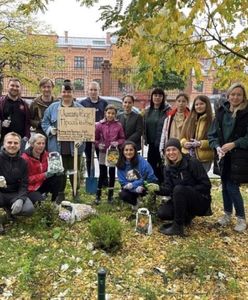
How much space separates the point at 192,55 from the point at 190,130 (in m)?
1.44

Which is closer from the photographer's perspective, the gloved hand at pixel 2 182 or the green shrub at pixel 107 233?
the green shrub at pixel 107 233

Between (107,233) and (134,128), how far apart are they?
7.16 ft

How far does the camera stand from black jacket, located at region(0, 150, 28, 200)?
497 centimetres

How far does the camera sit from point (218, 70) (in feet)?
15.6

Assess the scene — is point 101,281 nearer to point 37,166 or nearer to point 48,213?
point 48,213

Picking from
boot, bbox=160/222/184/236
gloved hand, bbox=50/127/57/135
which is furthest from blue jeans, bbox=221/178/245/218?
gloved hand, bbox=50/127/57/135

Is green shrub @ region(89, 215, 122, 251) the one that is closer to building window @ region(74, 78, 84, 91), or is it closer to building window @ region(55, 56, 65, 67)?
building window @ region(55, 56, 65, 67)

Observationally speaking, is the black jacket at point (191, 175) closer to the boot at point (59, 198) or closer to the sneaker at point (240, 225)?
the sneaker at point (240, 225)

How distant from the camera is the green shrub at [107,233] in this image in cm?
443

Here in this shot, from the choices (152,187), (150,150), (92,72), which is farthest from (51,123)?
(92,72)

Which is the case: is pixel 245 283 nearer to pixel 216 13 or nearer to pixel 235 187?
pixel 235 187

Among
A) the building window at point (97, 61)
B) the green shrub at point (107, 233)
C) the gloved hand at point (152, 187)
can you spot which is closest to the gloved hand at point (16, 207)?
the green shrub at point (107, 233)

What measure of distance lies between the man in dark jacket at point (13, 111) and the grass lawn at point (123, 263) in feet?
4.57

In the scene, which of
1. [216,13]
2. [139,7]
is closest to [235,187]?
[216,13]
